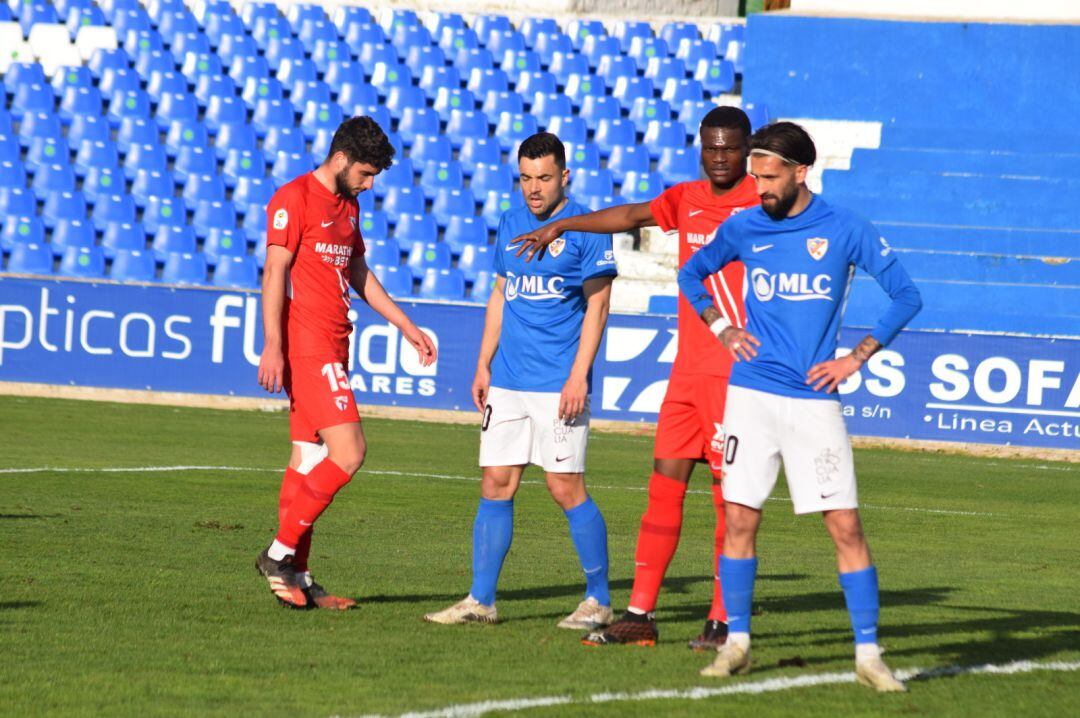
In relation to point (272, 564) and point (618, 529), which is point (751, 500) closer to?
point (272, 564)

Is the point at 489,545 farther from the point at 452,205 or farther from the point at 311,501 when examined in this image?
the point at 452,205

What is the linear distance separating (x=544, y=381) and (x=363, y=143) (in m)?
1.37

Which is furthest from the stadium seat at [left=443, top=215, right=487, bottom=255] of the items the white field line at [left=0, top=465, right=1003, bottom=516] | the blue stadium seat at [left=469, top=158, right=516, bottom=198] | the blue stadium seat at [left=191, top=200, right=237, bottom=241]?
the white field line at [left=0, top=465, right=1003, bottom=516]

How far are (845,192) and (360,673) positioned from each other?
1974 cm

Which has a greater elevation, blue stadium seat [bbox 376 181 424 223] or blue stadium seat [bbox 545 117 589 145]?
blue stadium seat [bbox 545 117 589 145]

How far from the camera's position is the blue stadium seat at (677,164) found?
25000mm

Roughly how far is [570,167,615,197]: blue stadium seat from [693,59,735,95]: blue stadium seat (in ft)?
8.89

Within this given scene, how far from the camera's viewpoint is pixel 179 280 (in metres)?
23.5

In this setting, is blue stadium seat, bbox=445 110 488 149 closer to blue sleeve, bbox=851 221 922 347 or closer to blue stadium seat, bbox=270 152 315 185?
blue stadium seat, bbox=270 152 315 185

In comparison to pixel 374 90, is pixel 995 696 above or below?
below

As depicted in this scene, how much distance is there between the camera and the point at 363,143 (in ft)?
24.0

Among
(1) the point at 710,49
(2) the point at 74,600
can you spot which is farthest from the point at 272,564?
(1) the point at 710,49

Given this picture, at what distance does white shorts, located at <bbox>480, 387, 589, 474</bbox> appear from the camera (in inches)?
276

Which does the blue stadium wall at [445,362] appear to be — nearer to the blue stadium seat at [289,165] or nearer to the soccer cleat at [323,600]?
the blue stadium seat at [289,165]
